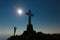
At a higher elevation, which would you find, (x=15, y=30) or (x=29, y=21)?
(x=29, y=21)

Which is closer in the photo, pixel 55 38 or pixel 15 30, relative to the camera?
pixel 55 38

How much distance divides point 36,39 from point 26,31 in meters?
17.1

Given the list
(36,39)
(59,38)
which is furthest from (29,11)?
(59,38)

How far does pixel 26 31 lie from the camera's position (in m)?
61.6

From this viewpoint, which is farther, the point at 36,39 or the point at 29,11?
the point at 29,11

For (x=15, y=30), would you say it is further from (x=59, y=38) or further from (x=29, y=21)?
(x=59, y=38)

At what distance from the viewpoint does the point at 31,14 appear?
210 ft

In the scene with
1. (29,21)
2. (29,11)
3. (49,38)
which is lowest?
(49,38)

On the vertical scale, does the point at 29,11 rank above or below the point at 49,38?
above

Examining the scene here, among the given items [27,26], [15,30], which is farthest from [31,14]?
[15,30]

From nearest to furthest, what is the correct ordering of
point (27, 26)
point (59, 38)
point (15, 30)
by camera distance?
point (59, 38), point (15, 30), point (27, 26)

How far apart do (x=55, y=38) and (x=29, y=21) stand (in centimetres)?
2314

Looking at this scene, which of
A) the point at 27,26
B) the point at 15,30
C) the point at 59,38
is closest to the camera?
the point at 59,38

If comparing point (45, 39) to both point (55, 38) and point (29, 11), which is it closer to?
point (55, 38)
